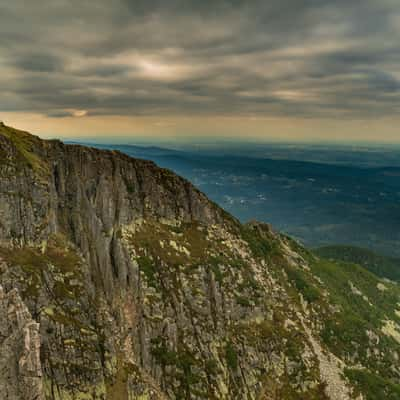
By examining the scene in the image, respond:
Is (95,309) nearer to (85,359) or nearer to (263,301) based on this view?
(85,359)

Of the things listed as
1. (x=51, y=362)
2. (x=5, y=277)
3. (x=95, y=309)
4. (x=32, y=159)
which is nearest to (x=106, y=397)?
(x=51, y=362)

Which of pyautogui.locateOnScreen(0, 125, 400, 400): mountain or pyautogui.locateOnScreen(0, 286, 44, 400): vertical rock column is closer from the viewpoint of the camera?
pyautogui.locateOnScreen(0, 286, 44, 400): vertical rock column

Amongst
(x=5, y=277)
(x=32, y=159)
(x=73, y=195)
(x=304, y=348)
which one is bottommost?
(x=304, y=348)

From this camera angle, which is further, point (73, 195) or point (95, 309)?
point (73, 195)

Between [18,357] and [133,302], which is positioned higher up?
[18,357]

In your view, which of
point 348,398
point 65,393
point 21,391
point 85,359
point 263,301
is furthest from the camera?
point 263,301

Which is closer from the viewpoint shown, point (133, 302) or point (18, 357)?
point (18, 357)

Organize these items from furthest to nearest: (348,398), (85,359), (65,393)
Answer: (348,398) → (85,359) → (65,393)

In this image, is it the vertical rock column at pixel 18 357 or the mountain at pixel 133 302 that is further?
the mountain at pixel 133 302
